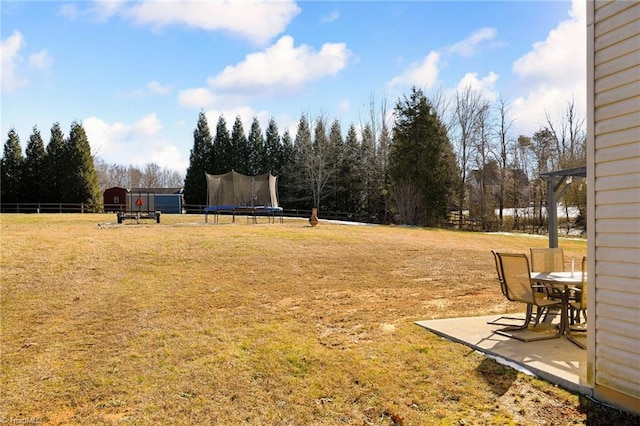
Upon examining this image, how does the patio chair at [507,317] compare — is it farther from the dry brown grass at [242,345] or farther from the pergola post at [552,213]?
the pergola post at [552,213]

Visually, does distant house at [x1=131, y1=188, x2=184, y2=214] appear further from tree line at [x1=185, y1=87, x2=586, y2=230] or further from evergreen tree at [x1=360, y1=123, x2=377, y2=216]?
evergreen tree at [x1=360, y1=123, x2=377, y2=216]

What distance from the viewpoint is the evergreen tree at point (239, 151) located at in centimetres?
3669

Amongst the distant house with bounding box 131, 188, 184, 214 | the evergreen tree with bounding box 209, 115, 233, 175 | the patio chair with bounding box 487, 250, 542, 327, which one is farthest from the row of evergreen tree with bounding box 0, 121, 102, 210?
the patio chair with bounding box 487, 250, 542, 327

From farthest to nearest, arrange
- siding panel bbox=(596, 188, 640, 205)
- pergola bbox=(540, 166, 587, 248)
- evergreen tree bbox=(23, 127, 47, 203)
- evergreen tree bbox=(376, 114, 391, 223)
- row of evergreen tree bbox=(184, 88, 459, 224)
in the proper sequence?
evergreen tree bbox=(23, 127, 47, 203) < evergreen tree bbox=(376, 114, 391, 223) < row of evergreen tree bbox=(184, 88, 459, 224) < pergola bbox=(540, 166, 587, 248) < siding panel bbox=(596, 188, 640, 205)

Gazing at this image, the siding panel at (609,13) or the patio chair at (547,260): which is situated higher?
the siding panel at (609,13)

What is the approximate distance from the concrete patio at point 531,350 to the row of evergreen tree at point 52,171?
31.7 meters

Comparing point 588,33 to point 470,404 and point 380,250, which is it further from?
point 380,250

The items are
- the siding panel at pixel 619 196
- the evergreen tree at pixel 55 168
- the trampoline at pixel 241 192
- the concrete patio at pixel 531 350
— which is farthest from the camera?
the evergreen tree at pixel 55 168

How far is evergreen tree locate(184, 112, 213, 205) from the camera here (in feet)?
117

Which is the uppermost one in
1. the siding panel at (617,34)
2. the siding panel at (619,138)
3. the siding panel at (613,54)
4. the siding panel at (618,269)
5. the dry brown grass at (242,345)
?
the siding panel at (617,34)

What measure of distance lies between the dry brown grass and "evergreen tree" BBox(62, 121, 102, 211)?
77.5 ft

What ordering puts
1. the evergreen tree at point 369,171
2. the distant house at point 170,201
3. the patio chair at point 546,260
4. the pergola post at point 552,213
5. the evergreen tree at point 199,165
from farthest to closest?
the evergreen tree at point 199,165, the distant house at point 170,201, the evergreen tree at point 369,171, the pergola post at point 552,213, the patio chair at point 546,260

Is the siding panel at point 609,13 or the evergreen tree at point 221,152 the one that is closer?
the siding panel at point 609,13

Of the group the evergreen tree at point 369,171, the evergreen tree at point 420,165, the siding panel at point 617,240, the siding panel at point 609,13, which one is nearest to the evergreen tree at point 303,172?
the evergreen tree at point 369,171
